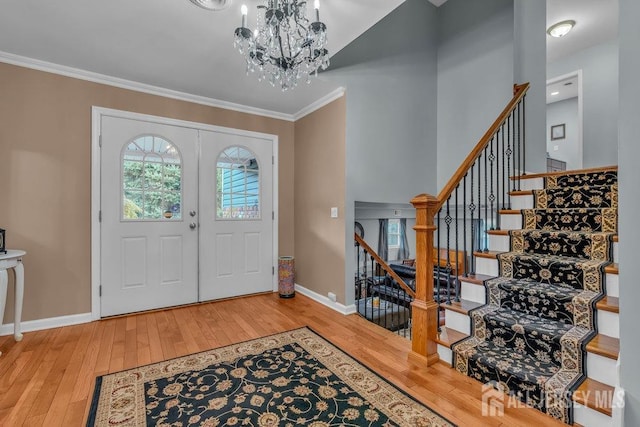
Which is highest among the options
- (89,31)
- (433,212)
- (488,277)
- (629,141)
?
(89,31)

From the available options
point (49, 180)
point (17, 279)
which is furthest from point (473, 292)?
point (49, 180)

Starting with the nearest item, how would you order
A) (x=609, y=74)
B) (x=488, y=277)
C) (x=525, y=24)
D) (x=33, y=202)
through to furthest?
(x=488, y=277), (x=33, y=202), (x=525, y=24), (x=609, y=74)

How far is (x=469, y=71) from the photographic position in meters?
3.89

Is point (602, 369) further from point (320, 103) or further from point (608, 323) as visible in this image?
point (320, 103)

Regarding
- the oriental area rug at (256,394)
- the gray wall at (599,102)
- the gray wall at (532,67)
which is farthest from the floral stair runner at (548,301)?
the gray wall at (599,102)

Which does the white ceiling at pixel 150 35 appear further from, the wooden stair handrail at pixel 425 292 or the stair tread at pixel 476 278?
the stair tread at pixel 476 278

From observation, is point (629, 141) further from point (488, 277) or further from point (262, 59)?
point (262, 59)

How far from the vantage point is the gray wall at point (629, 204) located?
49.6 inches

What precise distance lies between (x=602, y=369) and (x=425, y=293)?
38.1 inches

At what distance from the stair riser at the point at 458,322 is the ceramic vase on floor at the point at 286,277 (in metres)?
2.01

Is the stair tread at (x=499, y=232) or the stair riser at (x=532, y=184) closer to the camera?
the stair tread at (x=499, y=232)

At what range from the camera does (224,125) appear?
3.70 m

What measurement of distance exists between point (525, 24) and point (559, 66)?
8.99ft

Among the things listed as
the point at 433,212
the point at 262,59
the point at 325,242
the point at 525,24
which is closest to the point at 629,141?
the point at 433,212
